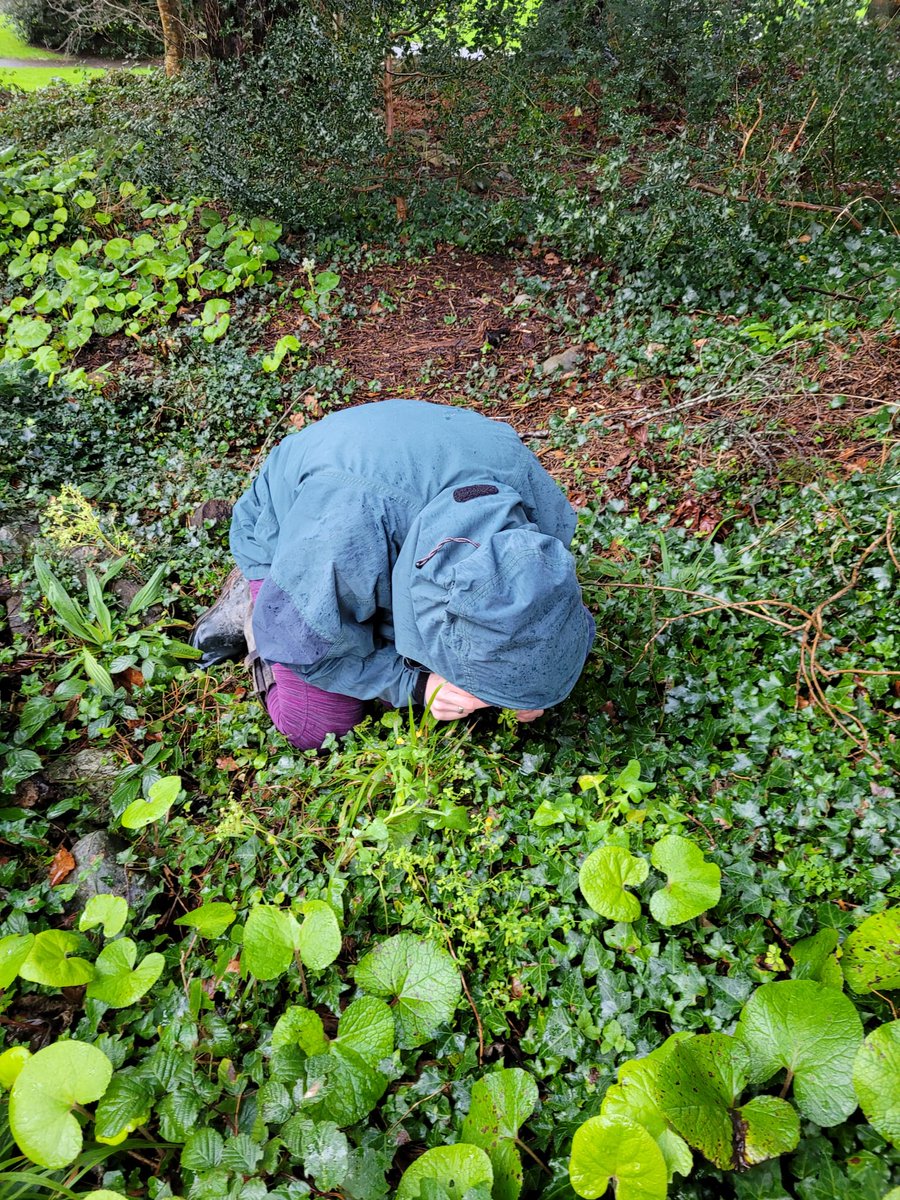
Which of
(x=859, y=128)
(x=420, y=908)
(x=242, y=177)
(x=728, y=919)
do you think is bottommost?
(x=420, y=908)

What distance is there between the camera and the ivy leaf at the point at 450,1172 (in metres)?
1.29

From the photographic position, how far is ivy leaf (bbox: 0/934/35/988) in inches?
66.1

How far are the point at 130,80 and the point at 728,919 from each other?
1033 centimetres

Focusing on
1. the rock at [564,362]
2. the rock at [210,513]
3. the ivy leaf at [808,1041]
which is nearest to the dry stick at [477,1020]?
the ivy leaf at [808,1041]

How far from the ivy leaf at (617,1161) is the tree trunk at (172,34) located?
8.71 metres

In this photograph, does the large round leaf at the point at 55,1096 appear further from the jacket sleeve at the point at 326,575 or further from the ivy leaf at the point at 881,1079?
the ivy leaf at the point at 881,1079

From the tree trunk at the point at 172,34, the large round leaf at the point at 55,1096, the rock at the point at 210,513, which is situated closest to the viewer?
the large round leaf at the point at 55,1096

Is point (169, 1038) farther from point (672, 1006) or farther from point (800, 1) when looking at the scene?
point (800, 1)

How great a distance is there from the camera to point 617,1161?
121 centimetres

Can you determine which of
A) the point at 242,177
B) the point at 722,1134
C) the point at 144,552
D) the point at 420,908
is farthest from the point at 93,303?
the point at 722,1134

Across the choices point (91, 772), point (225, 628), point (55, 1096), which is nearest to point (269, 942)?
point (55, 1096)

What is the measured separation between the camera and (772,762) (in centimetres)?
207

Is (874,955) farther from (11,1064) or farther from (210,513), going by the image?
(210,513)

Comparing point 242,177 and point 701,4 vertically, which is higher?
point 701,4
